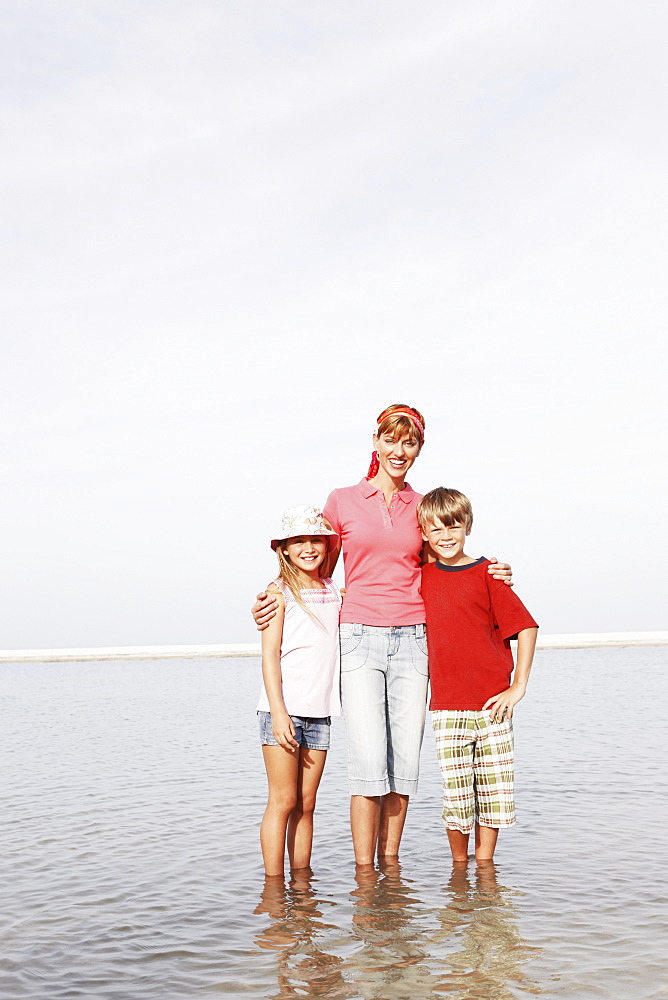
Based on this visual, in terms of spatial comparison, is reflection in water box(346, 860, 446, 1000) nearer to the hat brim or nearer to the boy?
the boy

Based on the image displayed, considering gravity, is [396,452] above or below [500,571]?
above

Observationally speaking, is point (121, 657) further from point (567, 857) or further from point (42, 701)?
point (567, 857)

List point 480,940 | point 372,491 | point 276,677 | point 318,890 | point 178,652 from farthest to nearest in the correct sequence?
1. point 178,652
2. point 372,491
3. point 318,890
4. point 276,677
5. point 480,940

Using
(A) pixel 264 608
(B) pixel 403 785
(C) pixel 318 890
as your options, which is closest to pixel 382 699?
(B) pixel 403 785

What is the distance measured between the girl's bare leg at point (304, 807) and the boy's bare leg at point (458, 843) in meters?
0.73

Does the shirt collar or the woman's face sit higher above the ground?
the woman's face

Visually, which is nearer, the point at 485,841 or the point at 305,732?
the point at 305,732

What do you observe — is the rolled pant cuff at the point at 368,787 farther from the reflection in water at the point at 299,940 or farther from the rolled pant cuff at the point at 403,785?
the reflection in water at the point at 299,940

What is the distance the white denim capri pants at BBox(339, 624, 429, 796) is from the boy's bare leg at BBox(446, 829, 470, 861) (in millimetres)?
376

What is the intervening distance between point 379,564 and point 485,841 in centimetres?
154

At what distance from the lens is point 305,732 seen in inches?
164

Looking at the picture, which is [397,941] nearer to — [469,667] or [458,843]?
[458,843]

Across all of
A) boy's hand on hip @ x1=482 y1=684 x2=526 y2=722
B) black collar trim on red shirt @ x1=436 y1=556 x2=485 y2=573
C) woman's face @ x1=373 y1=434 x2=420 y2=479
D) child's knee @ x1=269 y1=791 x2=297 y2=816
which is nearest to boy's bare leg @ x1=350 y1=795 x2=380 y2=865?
child's knee @ x1=269 y1=791 x2=297 y2=816

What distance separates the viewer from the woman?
415cm
